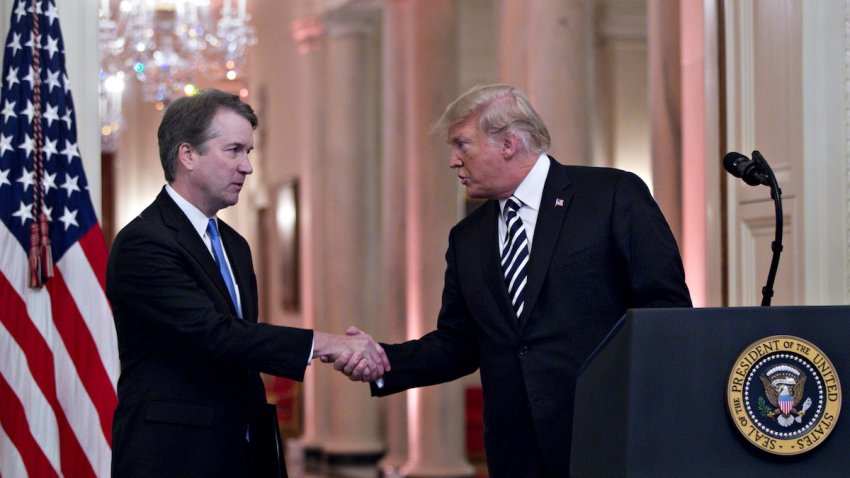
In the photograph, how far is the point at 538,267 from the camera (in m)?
3.44

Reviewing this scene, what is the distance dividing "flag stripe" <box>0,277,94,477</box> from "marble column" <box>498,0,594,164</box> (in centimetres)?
355

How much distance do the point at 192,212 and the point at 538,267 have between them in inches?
37.9

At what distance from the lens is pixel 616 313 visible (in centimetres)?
345

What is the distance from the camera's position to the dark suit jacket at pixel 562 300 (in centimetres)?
338

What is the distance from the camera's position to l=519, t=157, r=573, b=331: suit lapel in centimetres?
343

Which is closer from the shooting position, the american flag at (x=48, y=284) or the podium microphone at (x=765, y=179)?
the podium microphone at (x=765, y=179)

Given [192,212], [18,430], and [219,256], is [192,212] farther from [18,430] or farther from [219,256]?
[18,430]

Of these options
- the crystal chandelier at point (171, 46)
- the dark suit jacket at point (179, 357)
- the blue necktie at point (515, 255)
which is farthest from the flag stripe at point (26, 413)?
the crystal chandelier at point (171, 46)

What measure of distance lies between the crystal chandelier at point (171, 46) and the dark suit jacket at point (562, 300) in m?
8.82

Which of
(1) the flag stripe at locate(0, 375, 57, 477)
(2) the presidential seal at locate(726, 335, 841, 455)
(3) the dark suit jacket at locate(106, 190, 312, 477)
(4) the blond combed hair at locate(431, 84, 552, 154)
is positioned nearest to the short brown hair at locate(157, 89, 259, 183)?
(3) the dark suit jacket at locate(106, 190, 312, 477)

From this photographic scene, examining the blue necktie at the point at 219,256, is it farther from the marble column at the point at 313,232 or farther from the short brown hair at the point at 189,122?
the marble column at the point at 313,232

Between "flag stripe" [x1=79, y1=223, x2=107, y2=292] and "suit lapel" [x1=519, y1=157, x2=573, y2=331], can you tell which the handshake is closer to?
"suit lapel" [x1=519, y1=157, x2=573, y2=331]

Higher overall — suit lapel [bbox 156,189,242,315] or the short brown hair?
the short brown hair

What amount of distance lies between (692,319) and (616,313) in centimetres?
95
